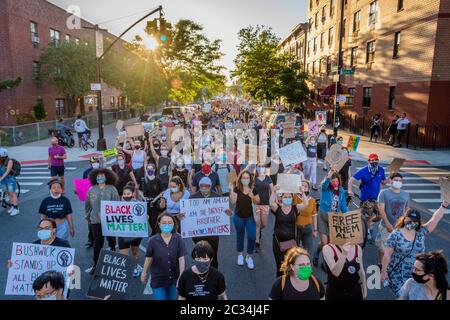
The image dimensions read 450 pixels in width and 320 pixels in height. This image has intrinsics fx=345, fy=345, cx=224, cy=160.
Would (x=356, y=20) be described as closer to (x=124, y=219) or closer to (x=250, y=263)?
(x=250, y=263)

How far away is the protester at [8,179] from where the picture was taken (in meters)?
9.51

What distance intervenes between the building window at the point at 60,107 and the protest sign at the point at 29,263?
113 ft

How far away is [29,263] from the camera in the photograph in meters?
4.66

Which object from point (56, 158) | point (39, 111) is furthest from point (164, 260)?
point (39, 111)

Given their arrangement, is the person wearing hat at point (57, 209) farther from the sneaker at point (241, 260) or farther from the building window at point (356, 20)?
the building window at point (356, 20)

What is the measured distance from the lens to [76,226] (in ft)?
29.0

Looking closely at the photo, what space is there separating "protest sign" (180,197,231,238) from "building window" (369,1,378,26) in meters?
26.7

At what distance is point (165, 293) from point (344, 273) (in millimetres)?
2347

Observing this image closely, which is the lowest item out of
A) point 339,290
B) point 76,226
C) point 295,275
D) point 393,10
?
point 76,226

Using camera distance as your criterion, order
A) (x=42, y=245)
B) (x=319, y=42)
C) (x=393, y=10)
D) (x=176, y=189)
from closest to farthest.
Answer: (x=42, y=245)
(x=176, y=189)
(x=393, y=10)
(x=319, y=42)

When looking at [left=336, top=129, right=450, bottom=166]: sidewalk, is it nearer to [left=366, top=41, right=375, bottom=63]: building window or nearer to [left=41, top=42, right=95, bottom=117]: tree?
[left=366, top=41, right=375, bottom=63]: building window

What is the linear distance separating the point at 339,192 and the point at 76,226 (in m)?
6.51
